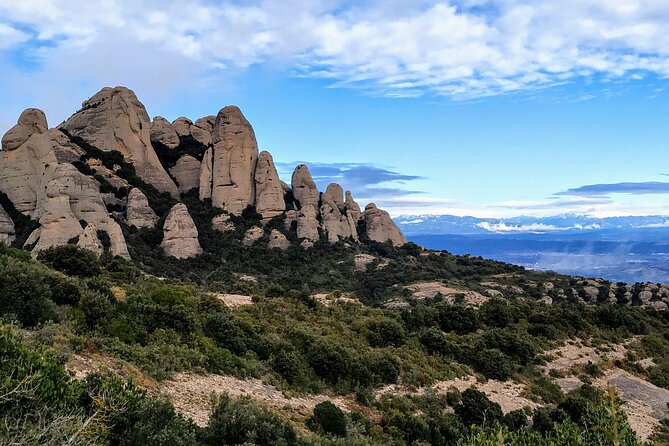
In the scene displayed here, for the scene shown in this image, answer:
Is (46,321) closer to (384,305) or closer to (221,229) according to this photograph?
(384,305)

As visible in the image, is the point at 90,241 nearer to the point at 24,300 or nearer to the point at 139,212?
the point at 139,212

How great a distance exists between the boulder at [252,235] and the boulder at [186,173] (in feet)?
51.5

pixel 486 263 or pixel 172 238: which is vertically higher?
pixel 172 238

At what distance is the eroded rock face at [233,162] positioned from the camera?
77.8m

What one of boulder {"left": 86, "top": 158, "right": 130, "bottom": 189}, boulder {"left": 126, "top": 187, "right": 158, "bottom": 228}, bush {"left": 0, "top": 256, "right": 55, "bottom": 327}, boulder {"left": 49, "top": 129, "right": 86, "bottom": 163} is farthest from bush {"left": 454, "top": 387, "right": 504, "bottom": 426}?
boulder {"left": 49, "top": 129, "right": 86, "bottom": 163}

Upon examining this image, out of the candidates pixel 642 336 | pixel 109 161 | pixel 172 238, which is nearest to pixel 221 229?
pixel 172 238

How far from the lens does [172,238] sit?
204 feet

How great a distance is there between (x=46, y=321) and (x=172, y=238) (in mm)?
47215

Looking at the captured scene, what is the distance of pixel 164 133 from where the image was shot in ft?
278

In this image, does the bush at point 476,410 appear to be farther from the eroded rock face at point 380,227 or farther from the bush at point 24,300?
the eroded rock face at point 380,227

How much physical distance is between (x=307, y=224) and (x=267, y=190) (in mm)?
9149

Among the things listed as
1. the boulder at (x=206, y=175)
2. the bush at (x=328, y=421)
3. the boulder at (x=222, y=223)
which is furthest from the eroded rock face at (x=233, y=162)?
the bush at (x=328, y=421)

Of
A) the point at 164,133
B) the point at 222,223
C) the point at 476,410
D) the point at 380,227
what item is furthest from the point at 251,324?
the point at 164,133

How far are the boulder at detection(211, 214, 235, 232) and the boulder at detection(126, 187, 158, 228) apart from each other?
891 centimetres
